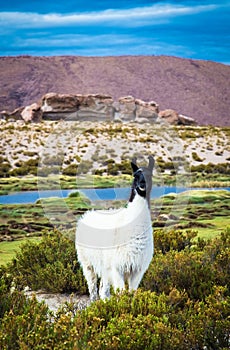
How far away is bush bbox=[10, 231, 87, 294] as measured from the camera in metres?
6.54

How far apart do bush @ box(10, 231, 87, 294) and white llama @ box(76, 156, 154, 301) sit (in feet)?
4.20

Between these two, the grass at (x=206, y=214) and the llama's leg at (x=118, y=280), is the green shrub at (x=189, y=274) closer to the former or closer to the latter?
the llama's leg at (x=118, y=280)

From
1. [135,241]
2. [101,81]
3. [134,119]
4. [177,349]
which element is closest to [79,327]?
[177,349]

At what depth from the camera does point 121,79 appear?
13638cm

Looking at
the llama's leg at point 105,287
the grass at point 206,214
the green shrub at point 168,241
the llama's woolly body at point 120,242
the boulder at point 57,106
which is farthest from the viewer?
the boulder at point 57,106

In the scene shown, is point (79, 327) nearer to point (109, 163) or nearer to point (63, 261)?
point (63, 261)

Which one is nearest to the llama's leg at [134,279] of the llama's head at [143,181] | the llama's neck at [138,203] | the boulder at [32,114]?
the llama's neck at [138,203]

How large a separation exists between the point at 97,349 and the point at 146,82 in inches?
5352

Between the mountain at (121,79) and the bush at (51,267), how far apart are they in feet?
382

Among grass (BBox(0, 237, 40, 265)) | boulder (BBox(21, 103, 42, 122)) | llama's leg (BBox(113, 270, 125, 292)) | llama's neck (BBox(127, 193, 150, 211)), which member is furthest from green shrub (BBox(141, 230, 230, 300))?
boulder (BBox(21, 103, 42, 122))

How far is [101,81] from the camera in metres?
137

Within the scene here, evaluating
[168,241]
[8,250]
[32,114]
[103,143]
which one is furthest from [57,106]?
[103,143]

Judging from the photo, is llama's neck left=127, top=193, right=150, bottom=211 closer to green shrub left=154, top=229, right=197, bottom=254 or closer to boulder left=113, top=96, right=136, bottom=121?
boulder left=113, top=96, right=136, bottom=121

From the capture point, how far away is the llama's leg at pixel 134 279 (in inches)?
200
